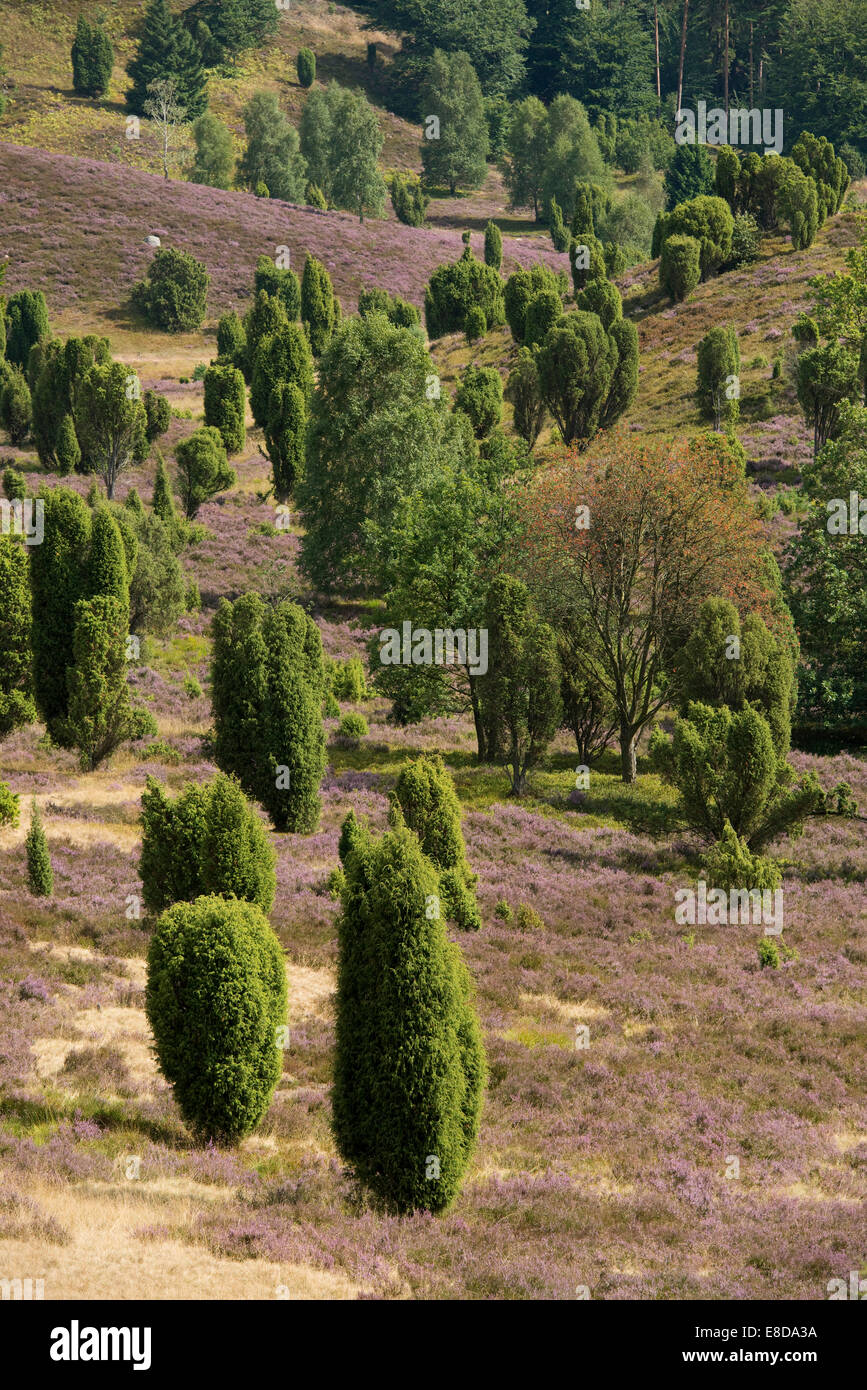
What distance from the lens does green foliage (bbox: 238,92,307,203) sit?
379 ft

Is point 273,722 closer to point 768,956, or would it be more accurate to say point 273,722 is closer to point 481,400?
point 768,956

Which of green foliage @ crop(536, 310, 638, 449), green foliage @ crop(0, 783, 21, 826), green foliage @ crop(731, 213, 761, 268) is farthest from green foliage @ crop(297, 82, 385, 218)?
green foliage @ crop(0, 783, 21, 826)

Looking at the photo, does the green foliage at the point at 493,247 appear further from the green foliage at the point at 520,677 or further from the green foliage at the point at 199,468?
the green foliage at the point at 520,677

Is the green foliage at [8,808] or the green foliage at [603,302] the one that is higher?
the green foliage at [603,302]

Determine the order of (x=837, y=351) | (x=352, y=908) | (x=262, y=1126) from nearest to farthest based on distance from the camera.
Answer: (x=352, y=908) → (x=262, y=1126) → (x=837, y=351)

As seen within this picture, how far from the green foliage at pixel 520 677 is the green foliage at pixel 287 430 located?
27.1 meters

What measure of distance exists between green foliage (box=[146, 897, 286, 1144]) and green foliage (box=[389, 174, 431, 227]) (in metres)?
111

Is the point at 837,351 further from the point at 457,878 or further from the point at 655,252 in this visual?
the point at 457,878

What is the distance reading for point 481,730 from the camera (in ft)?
106

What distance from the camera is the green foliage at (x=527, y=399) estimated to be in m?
59.7

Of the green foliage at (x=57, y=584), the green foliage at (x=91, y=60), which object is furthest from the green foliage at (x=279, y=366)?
the green foliage at (x=91, y=60)

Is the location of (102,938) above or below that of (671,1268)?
below

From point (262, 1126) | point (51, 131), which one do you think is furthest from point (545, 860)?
point (51, 131)

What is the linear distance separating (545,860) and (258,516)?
34255 mm
